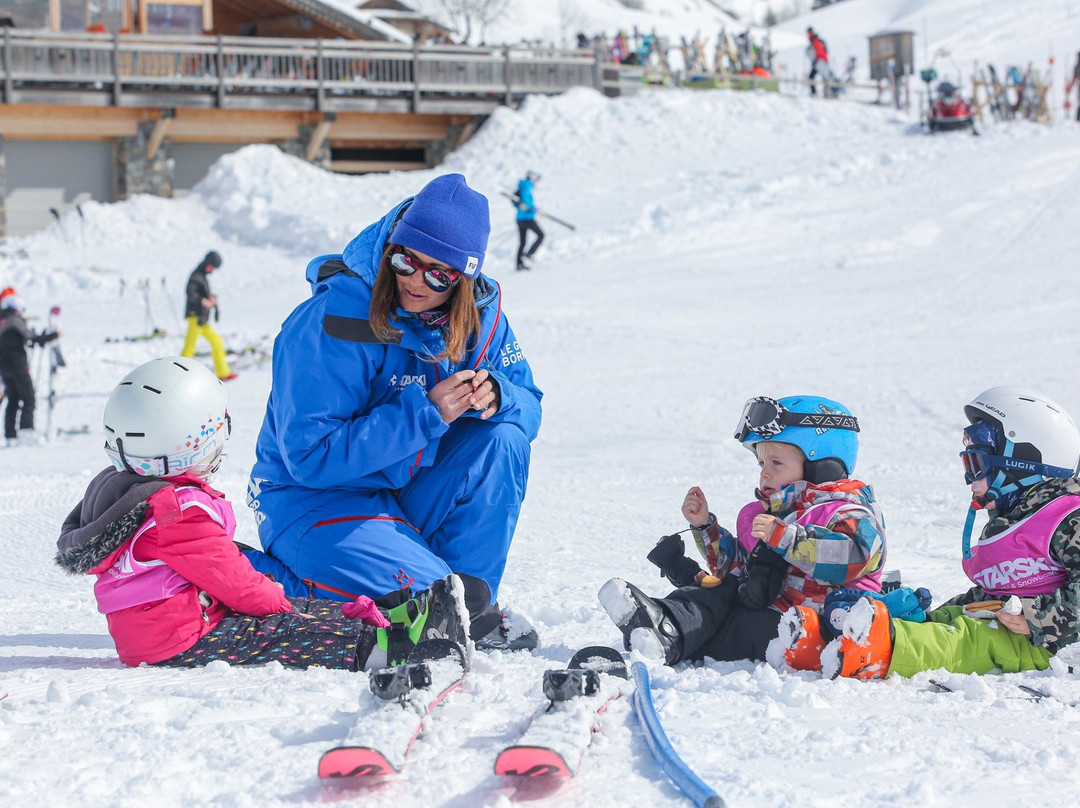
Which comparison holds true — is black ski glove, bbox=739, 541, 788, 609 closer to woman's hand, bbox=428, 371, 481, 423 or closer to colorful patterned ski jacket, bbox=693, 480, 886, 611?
colorful patterned ski jacket, bbox=693, 480, 886, 611

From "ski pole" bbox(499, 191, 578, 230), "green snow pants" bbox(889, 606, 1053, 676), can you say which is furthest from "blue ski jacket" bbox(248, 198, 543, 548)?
"ski pole" bbox(499, 191, 578, 230)

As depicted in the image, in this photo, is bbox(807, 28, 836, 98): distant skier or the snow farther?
bbox(807, 28, 836, 98): distant skier

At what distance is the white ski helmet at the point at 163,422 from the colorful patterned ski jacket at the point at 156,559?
0.05m

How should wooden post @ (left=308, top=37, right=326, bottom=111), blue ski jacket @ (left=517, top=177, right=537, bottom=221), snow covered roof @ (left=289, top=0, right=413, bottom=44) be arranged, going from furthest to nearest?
snow covered roof @ (left=289, top=0, right=413, bottom=44)
wooden post @ (left=308, top=37, right=326, bottom=111)
blue ski jacket @ (left=517, top=177, right=537, bottom=221)

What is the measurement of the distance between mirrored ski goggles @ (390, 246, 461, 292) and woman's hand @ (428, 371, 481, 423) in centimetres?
25

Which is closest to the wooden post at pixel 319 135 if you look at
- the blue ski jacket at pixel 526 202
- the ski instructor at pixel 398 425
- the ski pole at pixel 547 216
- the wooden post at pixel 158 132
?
the wooden post at pixel 158 132

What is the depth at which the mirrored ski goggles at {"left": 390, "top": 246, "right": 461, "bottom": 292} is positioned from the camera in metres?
3.03

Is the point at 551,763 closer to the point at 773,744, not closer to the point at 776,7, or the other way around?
the point at 773,744

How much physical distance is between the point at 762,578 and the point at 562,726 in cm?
118

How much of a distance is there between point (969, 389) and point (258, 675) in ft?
22.6

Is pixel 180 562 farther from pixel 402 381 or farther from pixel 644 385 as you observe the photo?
pixel 644 385

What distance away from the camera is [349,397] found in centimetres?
308

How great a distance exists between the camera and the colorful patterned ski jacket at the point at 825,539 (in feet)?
9.80

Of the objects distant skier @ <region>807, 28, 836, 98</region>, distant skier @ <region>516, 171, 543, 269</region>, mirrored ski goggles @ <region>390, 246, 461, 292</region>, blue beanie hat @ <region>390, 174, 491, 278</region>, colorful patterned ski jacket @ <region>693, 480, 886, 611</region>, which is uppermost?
distant skier @ <region>807, 28, 836, 98</region>
